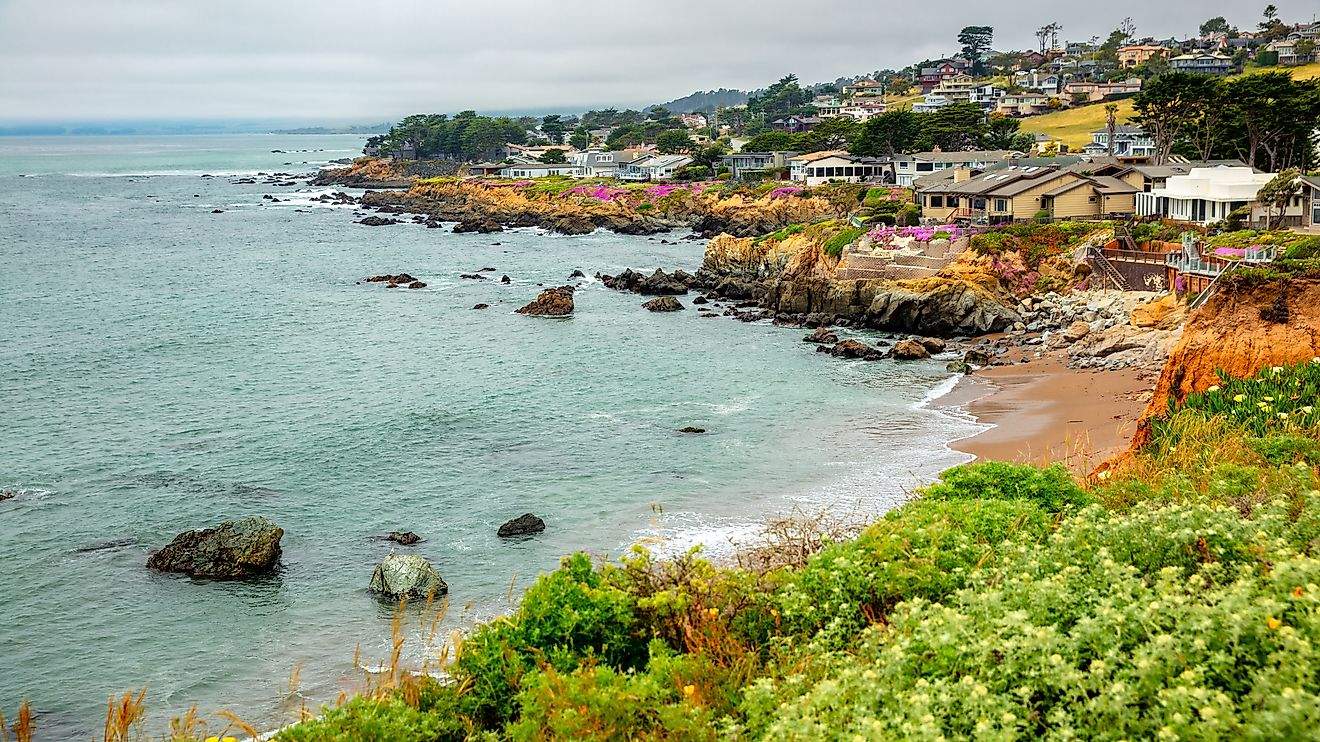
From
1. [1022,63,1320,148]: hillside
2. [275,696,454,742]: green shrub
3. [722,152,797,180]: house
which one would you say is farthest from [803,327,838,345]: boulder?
[1022,63,1320,148]: hillside

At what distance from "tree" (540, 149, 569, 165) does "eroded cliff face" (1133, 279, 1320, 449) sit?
5257 inches

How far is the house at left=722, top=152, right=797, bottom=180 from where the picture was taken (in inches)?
4648

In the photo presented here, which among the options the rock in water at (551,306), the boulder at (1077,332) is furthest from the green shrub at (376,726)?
the rock in water at (551,306)

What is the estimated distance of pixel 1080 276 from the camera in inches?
1977

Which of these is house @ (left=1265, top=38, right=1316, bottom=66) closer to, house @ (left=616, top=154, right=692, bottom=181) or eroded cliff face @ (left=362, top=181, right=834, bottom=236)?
house @ (left=616, top=154, right=692, bottom=181)

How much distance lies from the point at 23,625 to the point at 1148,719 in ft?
70.9

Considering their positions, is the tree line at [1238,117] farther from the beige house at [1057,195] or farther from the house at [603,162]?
the house at [603,162]

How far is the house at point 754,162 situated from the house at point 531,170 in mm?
29074

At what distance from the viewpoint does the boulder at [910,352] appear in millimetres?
44438

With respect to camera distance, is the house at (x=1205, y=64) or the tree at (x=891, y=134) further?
the house at (x=1205, y=64)

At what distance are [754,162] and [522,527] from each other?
102792mm

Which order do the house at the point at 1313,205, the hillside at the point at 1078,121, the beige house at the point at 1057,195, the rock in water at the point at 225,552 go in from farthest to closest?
the hillside at the point at 1078,121
the beige house at the point at 1057,195
the house at the point at 1313,205
the rock in water at the point at 225,552

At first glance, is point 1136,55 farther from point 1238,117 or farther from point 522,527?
point 522,527

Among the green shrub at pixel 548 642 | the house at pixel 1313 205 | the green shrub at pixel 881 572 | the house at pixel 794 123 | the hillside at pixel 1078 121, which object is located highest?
the house at pixel 794 123
